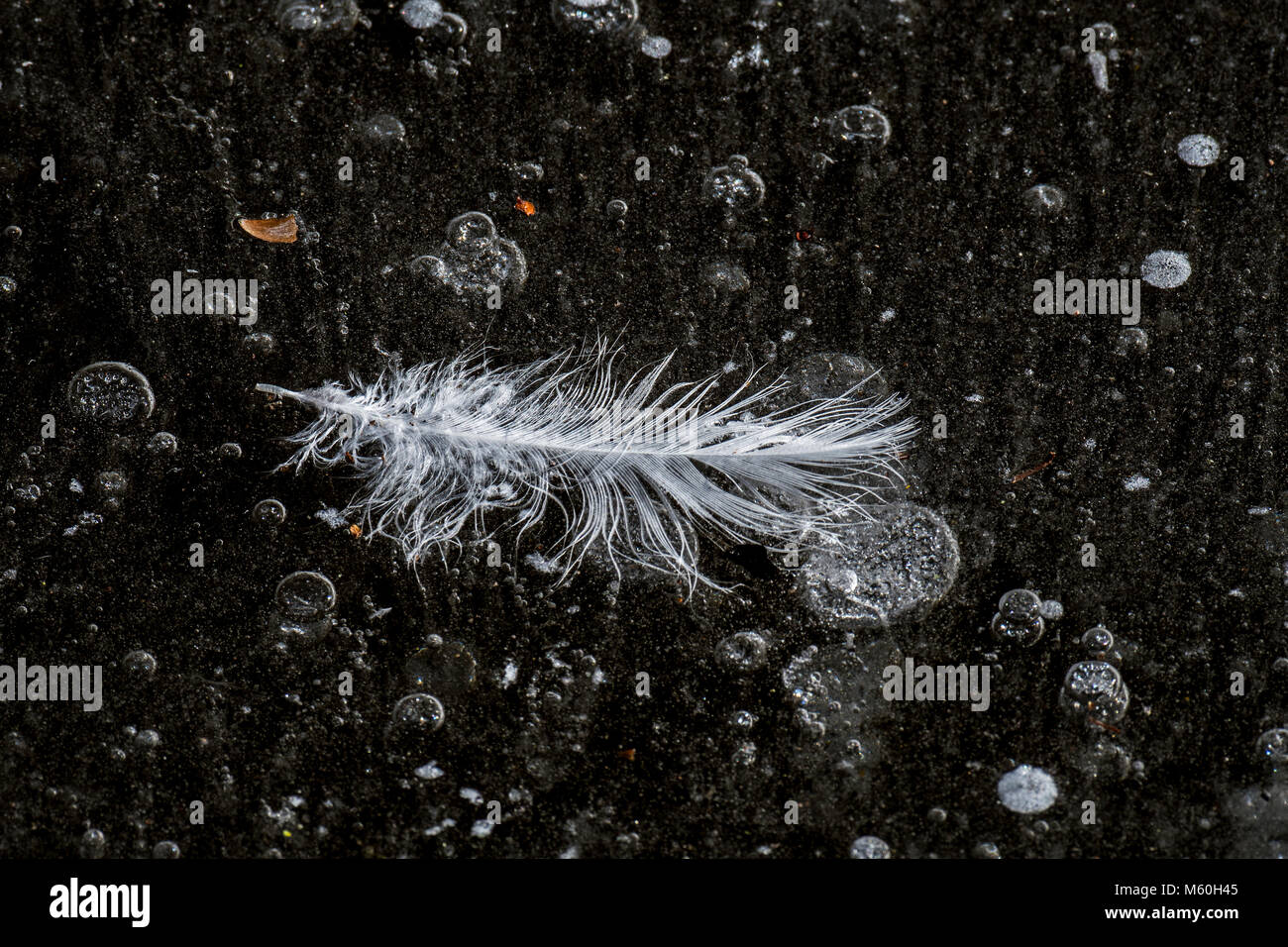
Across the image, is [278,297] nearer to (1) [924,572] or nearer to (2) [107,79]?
(2) [107,79]

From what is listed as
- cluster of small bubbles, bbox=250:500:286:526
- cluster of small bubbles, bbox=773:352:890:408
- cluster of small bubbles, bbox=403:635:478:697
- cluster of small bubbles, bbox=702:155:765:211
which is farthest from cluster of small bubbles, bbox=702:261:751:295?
cluster of small bubbles, bbox=250:500:286:526

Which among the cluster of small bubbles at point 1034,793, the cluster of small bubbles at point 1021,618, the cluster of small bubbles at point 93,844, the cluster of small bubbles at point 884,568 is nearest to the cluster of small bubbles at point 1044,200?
the cluster of small bubbles at point 884,568

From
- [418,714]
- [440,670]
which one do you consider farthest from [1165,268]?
[418,714]

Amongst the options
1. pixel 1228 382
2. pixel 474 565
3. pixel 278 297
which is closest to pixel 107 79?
pixel 278 297

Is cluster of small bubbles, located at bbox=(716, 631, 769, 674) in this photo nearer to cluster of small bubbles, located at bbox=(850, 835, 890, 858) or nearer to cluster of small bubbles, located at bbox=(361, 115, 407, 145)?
cluster of small bubbles, located at bbox=(850, 835, 890, 858)

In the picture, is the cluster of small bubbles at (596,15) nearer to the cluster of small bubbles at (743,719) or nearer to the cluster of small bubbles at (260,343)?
the cluster of small bubbles at (260,343)

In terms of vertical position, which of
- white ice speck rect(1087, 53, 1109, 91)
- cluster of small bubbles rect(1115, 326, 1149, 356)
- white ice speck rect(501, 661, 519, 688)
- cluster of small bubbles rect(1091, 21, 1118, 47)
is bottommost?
white ice speck rect(501, 661, 519, 688)
